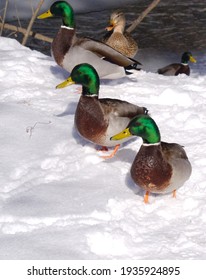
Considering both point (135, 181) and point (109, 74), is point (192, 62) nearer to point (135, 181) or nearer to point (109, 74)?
point (109, 74)

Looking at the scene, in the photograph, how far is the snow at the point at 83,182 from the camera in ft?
13.1

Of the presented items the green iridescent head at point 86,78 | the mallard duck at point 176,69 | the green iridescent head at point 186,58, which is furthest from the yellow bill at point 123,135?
the green iridescent head at point 186,58

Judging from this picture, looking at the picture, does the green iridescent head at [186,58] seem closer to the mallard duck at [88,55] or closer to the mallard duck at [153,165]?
the mallard duck at [88,55]

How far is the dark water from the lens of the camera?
419 inches

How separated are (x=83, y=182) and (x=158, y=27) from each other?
7.01m

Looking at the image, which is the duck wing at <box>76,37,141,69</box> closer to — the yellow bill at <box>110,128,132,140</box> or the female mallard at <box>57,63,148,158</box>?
the female mallard at <box>57,63,148,158</box>

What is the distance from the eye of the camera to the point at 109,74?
629 centimetres

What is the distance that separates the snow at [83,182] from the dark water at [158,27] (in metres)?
4.06

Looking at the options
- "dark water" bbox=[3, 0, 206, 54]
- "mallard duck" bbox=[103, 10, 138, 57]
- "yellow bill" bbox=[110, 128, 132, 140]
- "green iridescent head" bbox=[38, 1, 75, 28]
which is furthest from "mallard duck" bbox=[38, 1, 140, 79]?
"dark water" bbox=[3, 0, 206, 54]

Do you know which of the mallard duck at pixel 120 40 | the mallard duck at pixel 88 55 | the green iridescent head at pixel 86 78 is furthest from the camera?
the mallard duck at pixel 120 40

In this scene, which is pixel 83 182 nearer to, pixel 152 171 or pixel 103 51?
pixel 152 171

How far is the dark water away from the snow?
4.06 meters

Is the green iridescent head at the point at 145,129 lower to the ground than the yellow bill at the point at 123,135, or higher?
higher
